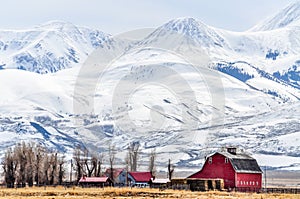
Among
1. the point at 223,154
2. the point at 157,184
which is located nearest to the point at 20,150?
the point at 157,184

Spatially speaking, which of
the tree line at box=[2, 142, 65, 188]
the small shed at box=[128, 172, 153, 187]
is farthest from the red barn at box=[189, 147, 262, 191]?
the tree line at box=[2, 142, 65, 188]

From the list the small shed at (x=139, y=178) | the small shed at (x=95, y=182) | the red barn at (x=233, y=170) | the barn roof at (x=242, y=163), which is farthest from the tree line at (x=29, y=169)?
the barn roof at (x=242, y=163)

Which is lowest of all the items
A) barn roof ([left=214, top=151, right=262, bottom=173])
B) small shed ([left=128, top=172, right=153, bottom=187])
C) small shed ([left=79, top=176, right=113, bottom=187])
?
small shed ([left=79, top=176, right=113, bottom=187])

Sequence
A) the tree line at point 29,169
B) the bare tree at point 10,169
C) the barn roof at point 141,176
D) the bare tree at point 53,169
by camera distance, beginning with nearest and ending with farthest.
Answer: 1. the tree line at point 29,169
2. the bare tree at point 10,169
3. the bare tree at point 53,169
4. the barn roof at point 141,176

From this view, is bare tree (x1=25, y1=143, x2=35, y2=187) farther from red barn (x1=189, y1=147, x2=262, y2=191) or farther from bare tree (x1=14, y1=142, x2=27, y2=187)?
red barn (x1=189, y1=147, x2=262, y2=191)

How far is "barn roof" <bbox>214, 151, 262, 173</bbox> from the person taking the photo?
11762cm

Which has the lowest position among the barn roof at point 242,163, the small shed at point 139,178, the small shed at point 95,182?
the small shed at point 95,182

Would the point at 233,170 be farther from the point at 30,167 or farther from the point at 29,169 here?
the point at 30,167

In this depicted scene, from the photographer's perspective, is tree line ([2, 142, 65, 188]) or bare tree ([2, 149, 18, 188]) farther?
bare tree ([2, 149, 18, 188])

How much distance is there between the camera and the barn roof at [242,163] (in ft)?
386

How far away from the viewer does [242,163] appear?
120000 mm

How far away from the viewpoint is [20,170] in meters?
136

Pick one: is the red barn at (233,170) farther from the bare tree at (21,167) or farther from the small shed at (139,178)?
the bare tree at (21,167)

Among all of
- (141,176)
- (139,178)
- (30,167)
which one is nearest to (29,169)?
(30,167)
